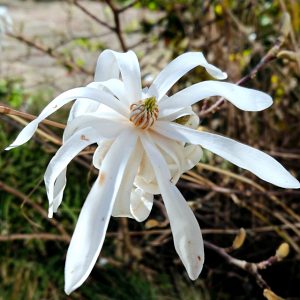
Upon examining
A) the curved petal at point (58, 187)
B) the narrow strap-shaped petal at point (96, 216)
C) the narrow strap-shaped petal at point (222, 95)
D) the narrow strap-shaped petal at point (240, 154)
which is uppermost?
the narrow strap-shaped petal at point (222, 95)

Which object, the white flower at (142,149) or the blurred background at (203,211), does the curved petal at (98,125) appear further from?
the blurred background at (203,211)

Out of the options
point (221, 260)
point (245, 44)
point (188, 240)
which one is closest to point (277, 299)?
point (188, 240)

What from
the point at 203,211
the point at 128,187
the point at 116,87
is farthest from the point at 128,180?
the point at 203,211

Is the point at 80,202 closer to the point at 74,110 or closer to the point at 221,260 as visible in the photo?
the point at 221,260

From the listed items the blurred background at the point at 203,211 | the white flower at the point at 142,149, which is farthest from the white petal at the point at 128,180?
the blurred background at the point at 203,211

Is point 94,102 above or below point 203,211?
above

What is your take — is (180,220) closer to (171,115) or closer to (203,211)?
(171,115)
